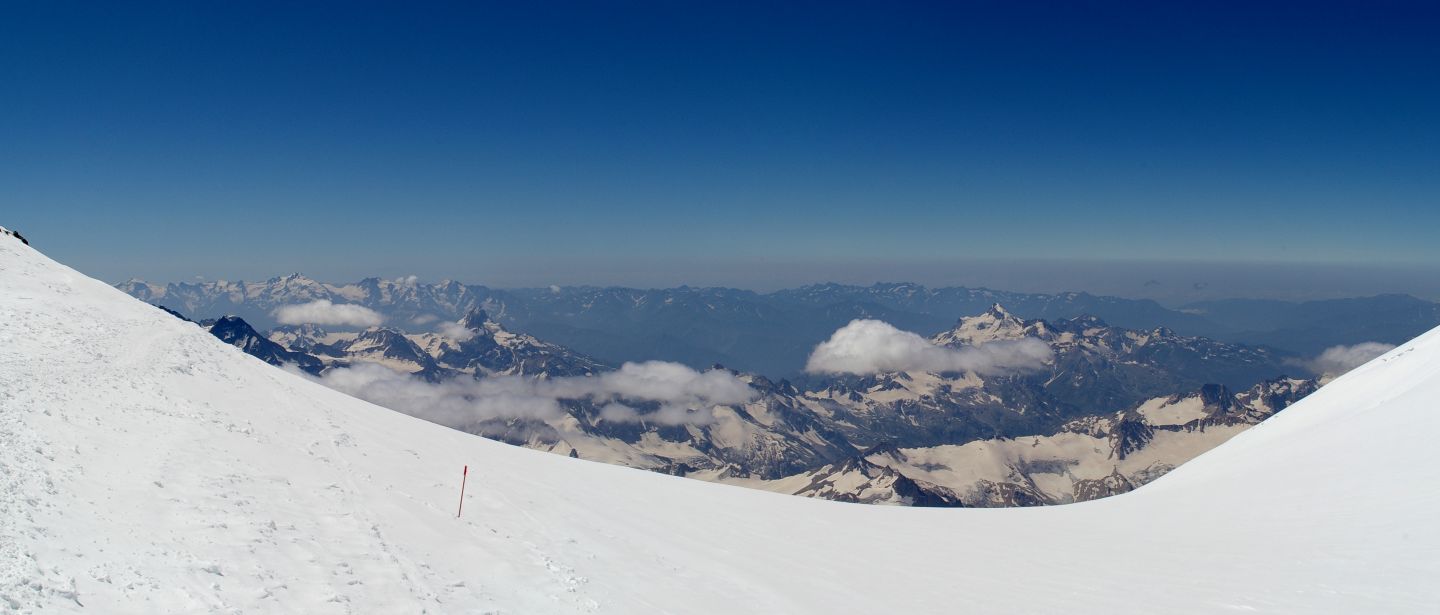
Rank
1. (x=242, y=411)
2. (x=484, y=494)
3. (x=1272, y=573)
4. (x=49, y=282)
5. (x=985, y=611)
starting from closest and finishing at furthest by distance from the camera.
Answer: (x=985, y=611)
(x=1272, y=573)
(x=484, y=494)
(x=242, y=411)
(x=49, y=282)

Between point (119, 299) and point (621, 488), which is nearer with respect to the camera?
point (621, 488)

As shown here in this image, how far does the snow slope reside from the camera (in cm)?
1009

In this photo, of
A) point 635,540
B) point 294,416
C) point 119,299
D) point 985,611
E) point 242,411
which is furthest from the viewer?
point 119,299

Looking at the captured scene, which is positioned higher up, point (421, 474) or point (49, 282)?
point (49, 282)

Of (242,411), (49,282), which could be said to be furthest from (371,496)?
(49,282)

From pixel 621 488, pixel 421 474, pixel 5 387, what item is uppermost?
pixel 5 387

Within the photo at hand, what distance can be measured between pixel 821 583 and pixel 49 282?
35540 millimetres

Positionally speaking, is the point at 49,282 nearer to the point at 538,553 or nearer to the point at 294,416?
the point at 294,416

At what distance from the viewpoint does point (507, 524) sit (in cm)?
1536

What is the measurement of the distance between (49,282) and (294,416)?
1723 centimetres

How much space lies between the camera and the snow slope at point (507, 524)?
397 inches

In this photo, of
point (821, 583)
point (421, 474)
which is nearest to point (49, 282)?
point (421, 474)

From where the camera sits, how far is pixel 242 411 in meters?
20.2

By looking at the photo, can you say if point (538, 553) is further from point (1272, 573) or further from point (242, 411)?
point (1272, 573)
